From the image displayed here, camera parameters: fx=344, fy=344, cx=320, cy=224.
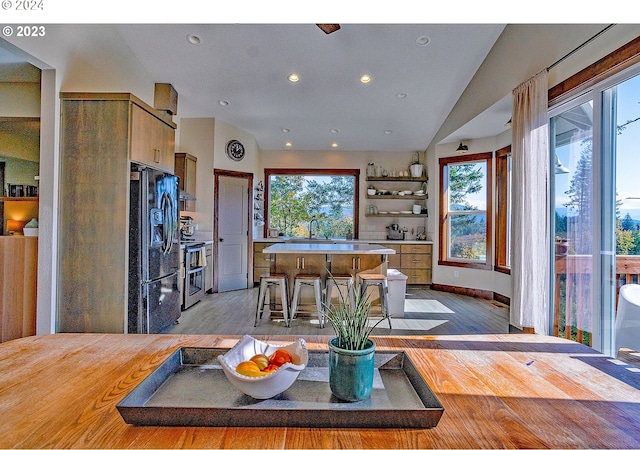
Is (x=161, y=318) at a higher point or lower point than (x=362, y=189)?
lower

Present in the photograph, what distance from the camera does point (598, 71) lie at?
250 cm

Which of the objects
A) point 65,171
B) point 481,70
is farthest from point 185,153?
point 481,70

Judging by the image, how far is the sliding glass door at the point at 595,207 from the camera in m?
2.36

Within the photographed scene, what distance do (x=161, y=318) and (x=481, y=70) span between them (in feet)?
15.7

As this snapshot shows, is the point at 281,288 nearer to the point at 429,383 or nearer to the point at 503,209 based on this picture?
the point at 429,383

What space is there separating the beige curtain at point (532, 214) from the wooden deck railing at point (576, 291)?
135 mm

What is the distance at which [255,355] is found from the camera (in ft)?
3.02

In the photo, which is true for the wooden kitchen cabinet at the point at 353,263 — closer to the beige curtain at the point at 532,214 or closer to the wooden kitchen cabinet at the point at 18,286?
the beige curtain at the point at 532,214

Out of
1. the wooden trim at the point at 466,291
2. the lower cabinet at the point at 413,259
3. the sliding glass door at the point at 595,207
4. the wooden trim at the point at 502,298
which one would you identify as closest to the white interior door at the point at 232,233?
the lower cabinet at the point at 413,259

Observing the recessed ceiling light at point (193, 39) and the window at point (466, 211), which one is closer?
the recessed ceiling light at point (193, 39)

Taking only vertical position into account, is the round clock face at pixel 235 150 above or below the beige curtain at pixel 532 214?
above

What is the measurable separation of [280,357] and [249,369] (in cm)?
10

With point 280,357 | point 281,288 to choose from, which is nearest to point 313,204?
point 281,288
